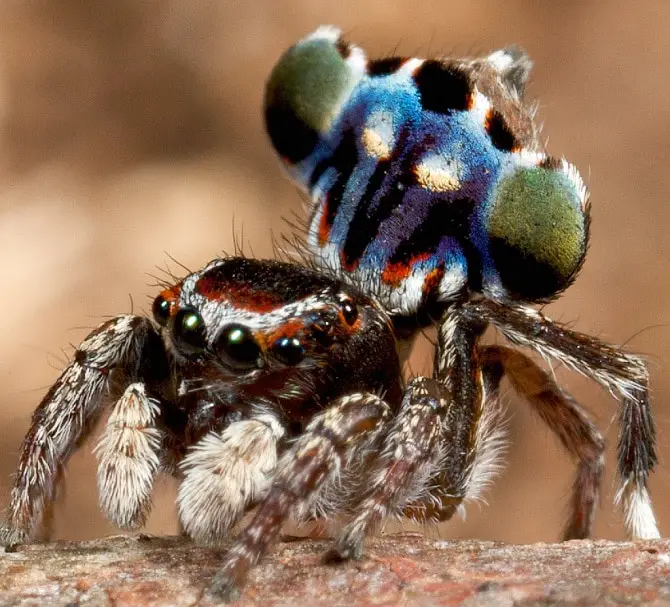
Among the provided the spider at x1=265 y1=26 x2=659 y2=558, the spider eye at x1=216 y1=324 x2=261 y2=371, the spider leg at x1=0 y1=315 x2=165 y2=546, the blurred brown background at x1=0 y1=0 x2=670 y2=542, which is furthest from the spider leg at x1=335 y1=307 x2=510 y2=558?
the blurred brown background at x1=0 y1=0 x2=670 y2=542

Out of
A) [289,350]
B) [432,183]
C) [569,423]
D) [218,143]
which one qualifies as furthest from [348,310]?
[218,143]

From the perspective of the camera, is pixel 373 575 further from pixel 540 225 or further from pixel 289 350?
pixel 540 225

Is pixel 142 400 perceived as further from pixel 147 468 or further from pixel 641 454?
pixel 641 454

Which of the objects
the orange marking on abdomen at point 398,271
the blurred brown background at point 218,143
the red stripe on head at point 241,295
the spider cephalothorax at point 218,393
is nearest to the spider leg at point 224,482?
the spider cephalothorax at point 218,393

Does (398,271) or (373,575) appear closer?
(373,575)

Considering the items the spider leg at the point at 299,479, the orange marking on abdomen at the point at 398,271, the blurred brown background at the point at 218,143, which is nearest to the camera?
the spider leg at the point at 299,479

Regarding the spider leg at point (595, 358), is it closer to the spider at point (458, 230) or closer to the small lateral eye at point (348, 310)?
the spider at point (458, 230)
